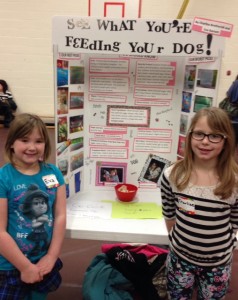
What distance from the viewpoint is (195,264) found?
1140 millimetres

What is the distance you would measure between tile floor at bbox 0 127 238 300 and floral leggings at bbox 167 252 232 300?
72 cm

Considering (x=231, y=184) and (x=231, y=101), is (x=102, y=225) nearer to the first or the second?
(x=231, y=184)

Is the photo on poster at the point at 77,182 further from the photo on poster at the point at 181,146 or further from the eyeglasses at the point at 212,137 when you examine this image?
the eyeglasses at the point at 212,137

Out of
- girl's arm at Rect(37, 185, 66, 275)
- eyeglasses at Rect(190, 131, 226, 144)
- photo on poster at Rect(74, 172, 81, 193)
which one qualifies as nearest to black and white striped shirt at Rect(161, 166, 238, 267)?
eyeglasses at Rect(190, 131, 226, 144)

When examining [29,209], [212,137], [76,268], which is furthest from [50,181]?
[76,268]

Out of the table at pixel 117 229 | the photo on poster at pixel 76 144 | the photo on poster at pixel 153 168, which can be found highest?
the photo on poster at pixel 76 144

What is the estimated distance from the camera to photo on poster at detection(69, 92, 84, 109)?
1527 millimetres

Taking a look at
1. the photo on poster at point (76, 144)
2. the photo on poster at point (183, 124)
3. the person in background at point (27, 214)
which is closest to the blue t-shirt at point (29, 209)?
the person in background at point (27, 214)

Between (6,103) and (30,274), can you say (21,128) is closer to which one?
(30,274)

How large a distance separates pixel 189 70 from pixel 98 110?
497 millimetres

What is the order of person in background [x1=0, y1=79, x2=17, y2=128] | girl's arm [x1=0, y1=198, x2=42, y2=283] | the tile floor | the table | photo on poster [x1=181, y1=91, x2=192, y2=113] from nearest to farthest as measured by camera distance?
girl's arm [x1=0, y1=198, x2=42, y2=283] → the table → photo on poster [x1=181, y1=91, x2=192, y2=113] → the tile floor → person in background [x1=0, y1=79, x2=17, y2=128]

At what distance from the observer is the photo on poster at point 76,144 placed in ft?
5.19

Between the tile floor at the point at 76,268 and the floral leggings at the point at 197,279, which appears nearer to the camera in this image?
the floral leggings at the point at 197,279

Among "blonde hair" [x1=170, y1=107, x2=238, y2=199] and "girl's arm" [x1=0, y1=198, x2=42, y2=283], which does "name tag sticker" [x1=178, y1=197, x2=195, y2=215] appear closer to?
"blonde hair" [x1=170, y1=107, x2=238, y2=199]
